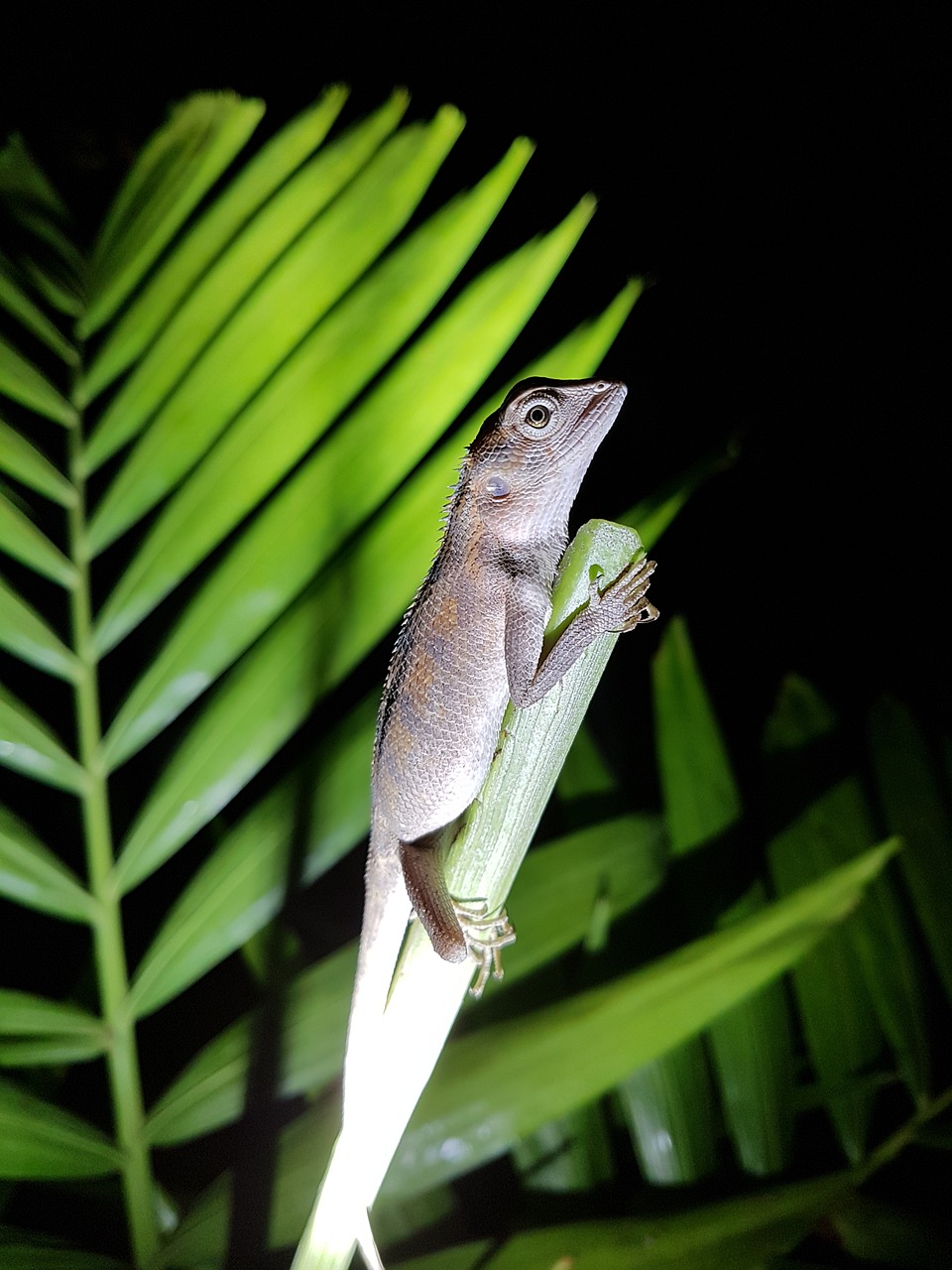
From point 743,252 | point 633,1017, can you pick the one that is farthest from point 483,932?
point 743,252

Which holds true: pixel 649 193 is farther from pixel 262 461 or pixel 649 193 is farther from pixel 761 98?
pixel 262 461

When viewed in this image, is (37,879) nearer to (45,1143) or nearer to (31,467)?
(45,1143)

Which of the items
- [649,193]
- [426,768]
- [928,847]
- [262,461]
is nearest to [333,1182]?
[426,768]

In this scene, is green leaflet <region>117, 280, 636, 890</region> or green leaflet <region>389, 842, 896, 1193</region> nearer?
green leaflet <region>389, 842, 896, 1193</region>

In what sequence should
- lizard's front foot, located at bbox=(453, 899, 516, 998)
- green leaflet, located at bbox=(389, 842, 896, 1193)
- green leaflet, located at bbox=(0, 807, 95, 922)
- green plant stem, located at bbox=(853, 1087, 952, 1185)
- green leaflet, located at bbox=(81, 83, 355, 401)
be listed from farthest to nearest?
1. green leaflet, located at bbox=(81, 83, 355, 401)
2. green plant stem, located at bbox=(853, 1087, 952, 1185)
3. green leaflet, located at bbox=(0, 807, 95, 922)
4. green leaflet, located at bbox=(389, 842, 896, 1193)
5. lizard's front foot, located at bbox=(453, 899, 516, 998)

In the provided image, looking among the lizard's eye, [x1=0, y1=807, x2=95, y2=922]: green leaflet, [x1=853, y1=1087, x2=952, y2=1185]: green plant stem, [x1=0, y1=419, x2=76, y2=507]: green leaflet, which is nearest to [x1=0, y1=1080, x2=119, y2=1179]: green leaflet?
[x1=0, y1=807, x2=95, y2=922]: green leaflet

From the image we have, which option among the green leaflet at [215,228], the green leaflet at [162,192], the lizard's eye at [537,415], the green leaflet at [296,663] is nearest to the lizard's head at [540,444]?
the lizard's eye at [537,415]

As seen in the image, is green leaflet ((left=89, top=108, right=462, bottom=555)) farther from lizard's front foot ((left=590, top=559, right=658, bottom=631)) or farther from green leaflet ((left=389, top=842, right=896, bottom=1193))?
green leaflet ((left=389, top=842, right=896, bottom=1193))

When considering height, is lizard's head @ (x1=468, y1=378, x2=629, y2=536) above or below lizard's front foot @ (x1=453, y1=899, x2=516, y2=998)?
above
